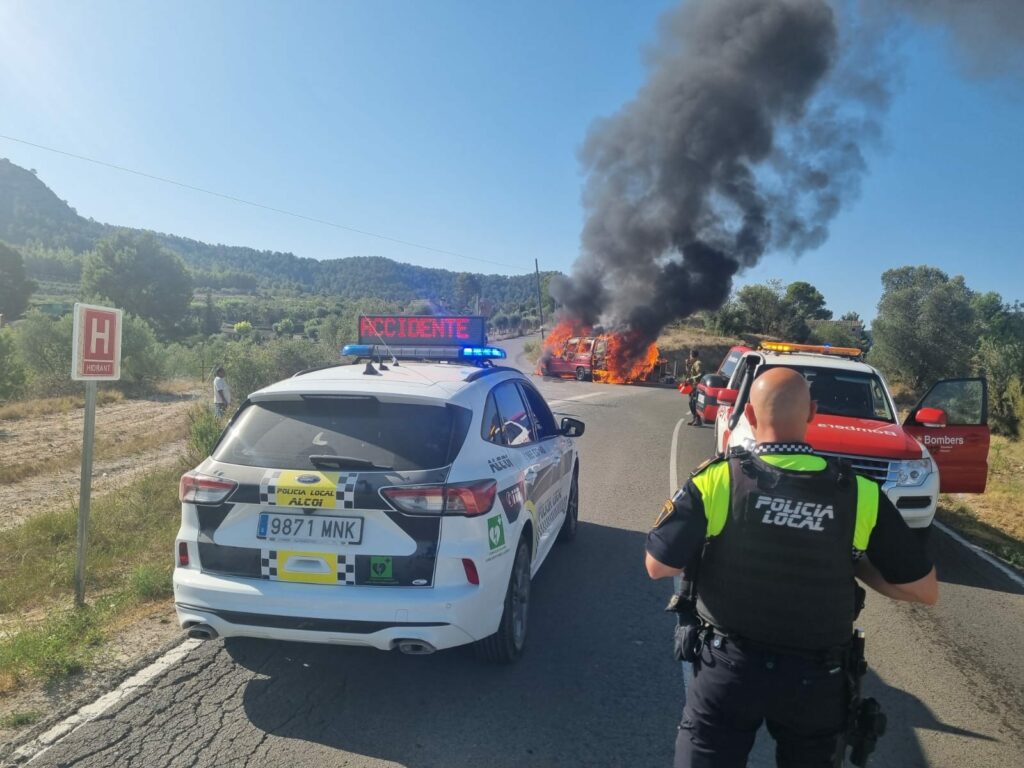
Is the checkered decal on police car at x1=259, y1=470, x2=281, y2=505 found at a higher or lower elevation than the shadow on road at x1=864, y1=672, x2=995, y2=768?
higher

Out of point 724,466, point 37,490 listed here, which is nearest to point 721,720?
point 724,466

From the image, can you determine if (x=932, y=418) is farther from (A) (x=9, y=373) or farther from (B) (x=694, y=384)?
(A) (x=9, y=373)

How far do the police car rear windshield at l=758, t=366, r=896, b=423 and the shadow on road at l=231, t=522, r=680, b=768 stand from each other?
393cm

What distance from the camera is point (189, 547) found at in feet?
11.3

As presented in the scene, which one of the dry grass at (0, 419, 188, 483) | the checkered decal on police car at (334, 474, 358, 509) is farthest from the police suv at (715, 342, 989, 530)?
the dry grass at (0, 419, 188, 483)

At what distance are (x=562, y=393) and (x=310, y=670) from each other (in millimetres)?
21180

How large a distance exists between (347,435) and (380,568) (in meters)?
0.72

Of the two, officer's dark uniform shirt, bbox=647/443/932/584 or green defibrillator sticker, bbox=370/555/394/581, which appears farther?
green defibrillator sticker, bbox=370/555/394/581

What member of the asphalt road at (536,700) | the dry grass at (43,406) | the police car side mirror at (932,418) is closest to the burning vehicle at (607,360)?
the dry grass at (43,406)

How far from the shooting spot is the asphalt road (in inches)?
120

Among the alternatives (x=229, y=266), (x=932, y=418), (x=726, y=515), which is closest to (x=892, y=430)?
(x=932, y=418)

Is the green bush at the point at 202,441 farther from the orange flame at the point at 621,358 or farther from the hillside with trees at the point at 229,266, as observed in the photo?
the hillside with trees at the point at 229,266

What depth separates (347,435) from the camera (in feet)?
11.4

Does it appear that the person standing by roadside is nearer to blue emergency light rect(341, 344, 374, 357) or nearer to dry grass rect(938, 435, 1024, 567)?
blue emergency light rect(341, 344, 374, 357)
